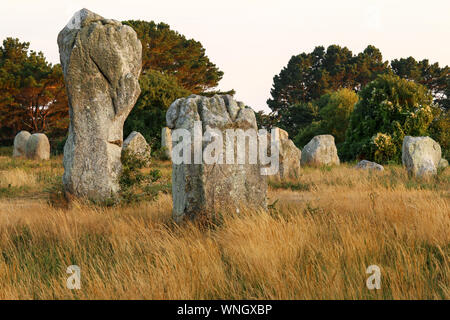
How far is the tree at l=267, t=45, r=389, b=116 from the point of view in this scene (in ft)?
135

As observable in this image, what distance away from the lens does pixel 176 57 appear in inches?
1382

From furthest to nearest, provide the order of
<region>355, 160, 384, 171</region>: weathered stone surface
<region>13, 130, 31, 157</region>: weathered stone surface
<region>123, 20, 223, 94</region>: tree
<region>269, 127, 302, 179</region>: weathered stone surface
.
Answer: <region>123, 20, 223, 94</region>: tree
<region>13, 130, 31, 157</region>: weathered stone surface
<region>355, 160, 384, 171</region>: weathered stone surface
<region>269, 127, 302, 179</region>: weathered stone surface

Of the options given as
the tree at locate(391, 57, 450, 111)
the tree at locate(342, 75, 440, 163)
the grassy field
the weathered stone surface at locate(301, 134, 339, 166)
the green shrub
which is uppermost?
the tree at locate(391, 57, 450, 111)

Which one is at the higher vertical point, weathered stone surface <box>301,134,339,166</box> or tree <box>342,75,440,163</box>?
tree <box>342,75,440,163</box>

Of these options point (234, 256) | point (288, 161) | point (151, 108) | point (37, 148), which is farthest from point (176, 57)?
point (234, 256)

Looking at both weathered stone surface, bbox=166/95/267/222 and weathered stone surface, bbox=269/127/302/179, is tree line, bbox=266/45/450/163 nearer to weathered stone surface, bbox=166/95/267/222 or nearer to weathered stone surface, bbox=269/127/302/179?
weathered stone surface, bbox=269/127/302/179

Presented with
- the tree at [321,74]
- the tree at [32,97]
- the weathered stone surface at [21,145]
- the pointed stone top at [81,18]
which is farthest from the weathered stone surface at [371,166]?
the tree at [321,74]

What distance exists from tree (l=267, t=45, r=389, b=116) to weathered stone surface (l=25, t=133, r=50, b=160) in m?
24.9

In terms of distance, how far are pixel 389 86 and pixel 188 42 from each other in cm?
2101

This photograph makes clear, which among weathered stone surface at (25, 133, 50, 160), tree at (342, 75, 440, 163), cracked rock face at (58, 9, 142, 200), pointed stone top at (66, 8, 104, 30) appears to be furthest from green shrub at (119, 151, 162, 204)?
weathered stone surface at (25, 133, 50, 160)

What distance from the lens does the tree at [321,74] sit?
41.3 m

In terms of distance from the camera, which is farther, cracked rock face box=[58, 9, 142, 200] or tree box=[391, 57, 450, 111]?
tree box=[391, 57, 450, 111]
